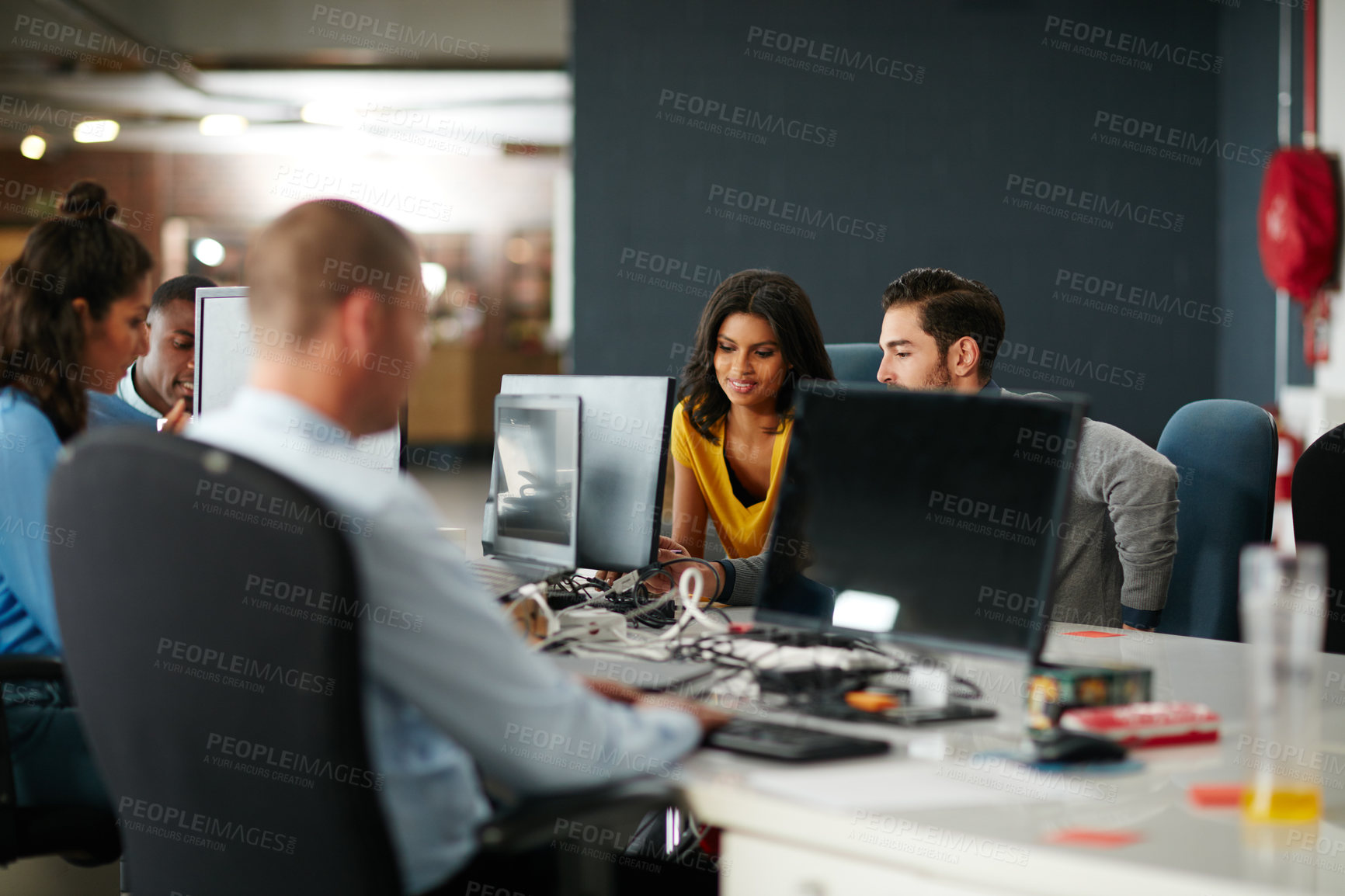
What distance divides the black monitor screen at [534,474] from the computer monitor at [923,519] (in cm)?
56

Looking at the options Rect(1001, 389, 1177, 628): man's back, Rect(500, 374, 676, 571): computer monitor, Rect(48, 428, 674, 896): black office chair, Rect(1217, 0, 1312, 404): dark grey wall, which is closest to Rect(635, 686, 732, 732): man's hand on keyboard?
Rect(48, 428, 674, 896): black office chair

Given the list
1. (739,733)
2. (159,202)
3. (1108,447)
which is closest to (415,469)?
(159,202)

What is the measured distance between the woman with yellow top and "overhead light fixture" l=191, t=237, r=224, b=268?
6.84 meters

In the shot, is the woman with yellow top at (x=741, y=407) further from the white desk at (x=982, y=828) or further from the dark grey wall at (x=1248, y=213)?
the dark grey wall at (x=1248, y=213)

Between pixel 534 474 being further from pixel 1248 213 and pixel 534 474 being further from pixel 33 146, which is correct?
pixel 33 146

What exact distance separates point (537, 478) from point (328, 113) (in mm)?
7640

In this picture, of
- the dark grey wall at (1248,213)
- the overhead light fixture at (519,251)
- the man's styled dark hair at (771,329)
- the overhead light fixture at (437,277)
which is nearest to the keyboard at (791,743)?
the man's styled dark hair at (771,329)

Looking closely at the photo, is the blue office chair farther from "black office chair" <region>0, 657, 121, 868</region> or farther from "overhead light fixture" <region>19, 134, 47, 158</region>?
"overhead light fixture" <region>19, 134, 47, 158</region>

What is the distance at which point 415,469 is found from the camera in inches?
430

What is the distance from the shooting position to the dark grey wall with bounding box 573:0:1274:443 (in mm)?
4176

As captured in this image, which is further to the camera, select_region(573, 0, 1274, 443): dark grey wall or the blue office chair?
select_region(573, 0, 1274, 443): dark grey wall

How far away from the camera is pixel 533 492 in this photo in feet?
6.76

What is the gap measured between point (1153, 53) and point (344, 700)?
4.20 meters

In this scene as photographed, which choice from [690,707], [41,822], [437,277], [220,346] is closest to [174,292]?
[220,346]
